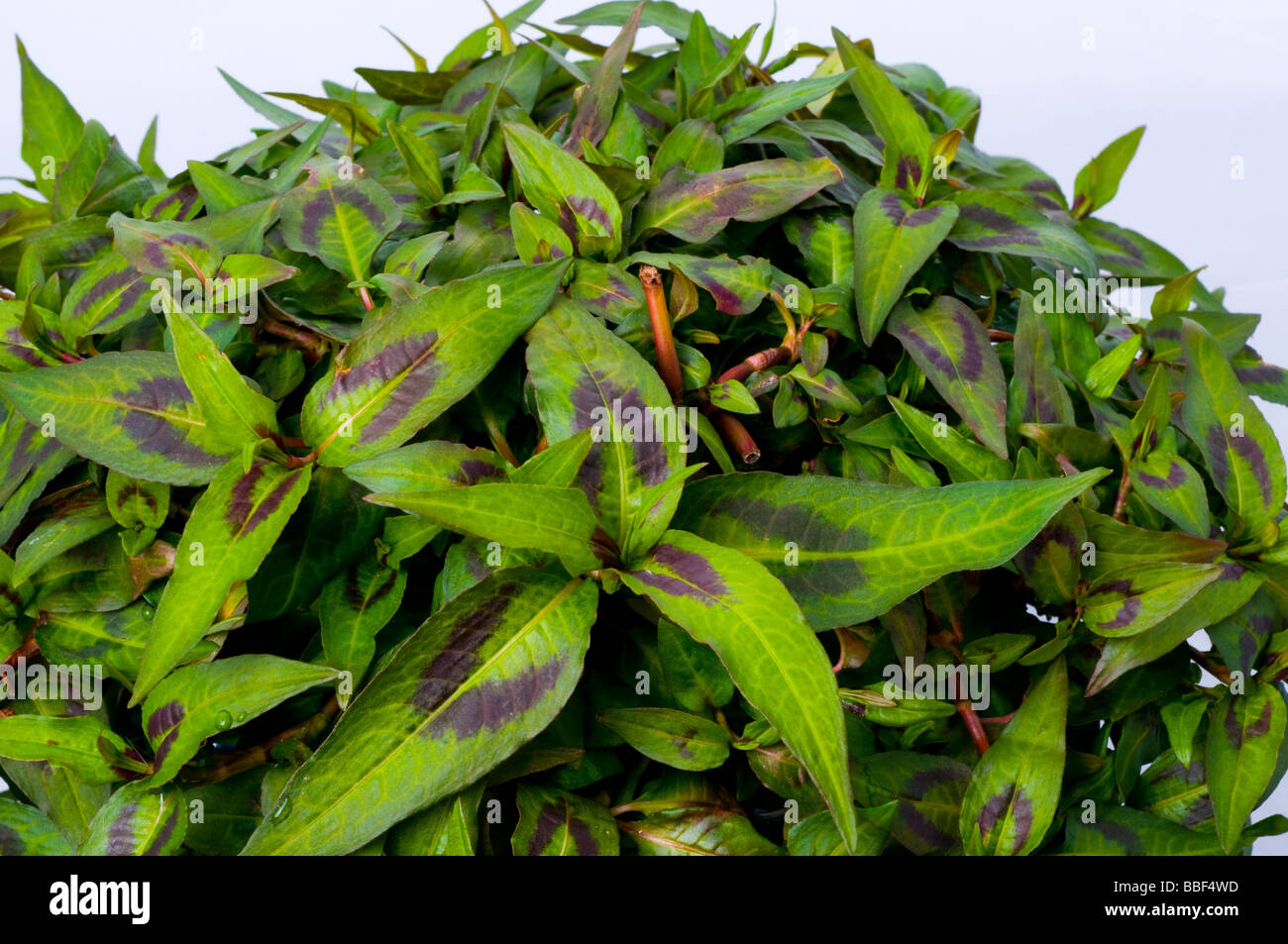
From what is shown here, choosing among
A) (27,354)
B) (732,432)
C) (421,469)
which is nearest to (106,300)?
(27,354)

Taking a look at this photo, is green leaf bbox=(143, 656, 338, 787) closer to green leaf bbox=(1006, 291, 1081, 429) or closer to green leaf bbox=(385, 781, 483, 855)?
green leaf bbox=(385, 781, 483, 855)

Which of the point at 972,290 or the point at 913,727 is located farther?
the point at 972,290

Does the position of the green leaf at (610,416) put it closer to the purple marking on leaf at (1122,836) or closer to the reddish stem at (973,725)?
the reddish stem at (973,725)

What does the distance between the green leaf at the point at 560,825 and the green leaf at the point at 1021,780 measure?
200mm

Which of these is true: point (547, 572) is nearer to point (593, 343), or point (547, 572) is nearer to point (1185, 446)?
point (593, 343)

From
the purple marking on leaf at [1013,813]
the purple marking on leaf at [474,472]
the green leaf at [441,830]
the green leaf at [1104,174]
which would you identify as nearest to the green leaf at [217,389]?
the purple marking on leaf at [474,472]

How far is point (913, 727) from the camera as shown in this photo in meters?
0.68

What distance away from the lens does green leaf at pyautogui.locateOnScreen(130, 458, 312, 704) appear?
593 millimetres
